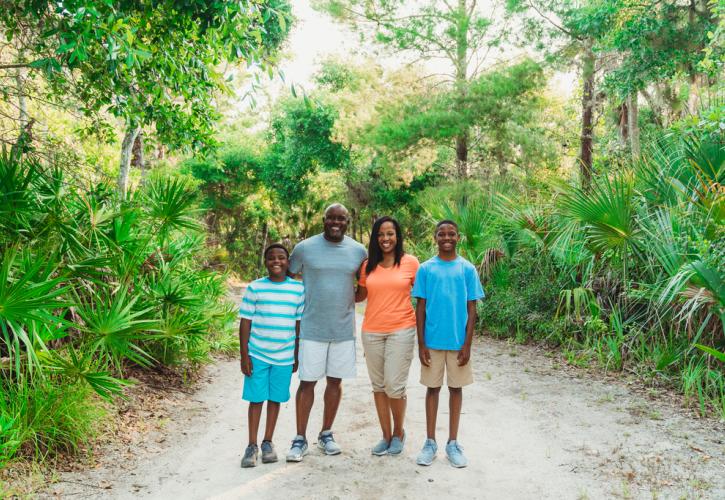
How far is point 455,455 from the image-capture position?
468 centimetres

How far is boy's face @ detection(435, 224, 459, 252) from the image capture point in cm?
477

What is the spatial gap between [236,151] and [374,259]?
23891 millimetres

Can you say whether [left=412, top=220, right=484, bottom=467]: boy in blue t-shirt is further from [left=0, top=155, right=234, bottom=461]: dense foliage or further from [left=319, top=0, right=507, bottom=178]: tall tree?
[left=319, top=0, right=507, bottom=178]: tall tree

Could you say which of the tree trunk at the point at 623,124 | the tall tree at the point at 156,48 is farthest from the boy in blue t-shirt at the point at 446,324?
the tree trunk at the point at 623,124

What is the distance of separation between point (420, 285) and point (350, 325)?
64 centimetres

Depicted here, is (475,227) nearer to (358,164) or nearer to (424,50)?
(424,50)

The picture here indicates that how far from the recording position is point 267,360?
4.66 meters

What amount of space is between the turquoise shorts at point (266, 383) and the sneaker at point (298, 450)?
1.22 ft

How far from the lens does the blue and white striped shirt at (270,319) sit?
4.65 m

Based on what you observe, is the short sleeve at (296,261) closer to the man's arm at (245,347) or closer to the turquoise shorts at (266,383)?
the man's arm at (245,347)

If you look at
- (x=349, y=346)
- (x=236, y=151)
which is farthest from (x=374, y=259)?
(x=236, y=151)

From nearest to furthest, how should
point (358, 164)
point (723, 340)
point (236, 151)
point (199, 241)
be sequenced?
1. point (723, 340)
2. point (199, 241)
3. point (358, 164)
4. point (236, 151)

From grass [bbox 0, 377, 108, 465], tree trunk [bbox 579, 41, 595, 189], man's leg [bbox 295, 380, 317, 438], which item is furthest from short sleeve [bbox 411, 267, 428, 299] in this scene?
tree trunk [bbox 579, 41, 595, 189]

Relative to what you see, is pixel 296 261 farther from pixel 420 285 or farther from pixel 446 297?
pixel 446 297
